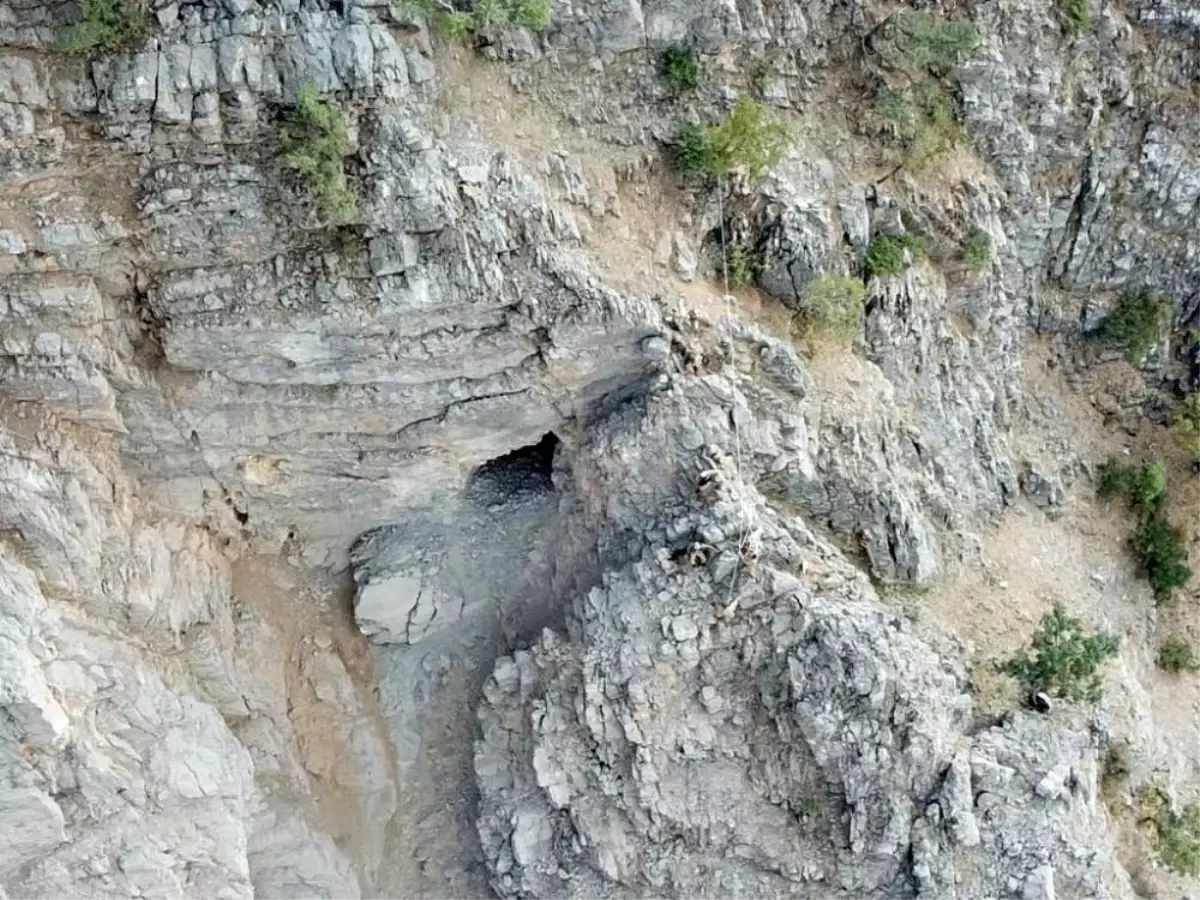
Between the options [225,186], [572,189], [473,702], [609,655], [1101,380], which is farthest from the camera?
[1101,380]

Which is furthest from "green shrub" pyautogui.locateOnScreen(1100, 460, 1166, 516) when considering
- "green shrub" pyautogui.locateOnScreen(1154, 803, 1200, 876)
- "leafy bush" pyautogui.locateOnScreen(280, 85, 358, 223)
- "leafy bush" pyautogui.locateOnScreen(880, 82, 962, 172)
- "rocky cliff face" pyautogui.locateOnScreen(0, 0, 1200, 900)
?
"leafy bush" pyautogui.locateOnScreen(280, 85, 358, 223)

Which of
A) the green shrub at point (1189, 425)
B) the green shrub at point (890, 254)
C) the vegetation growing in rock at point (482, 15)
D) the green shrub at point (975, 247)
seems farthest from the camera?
the green shrub at point (1189, 425)

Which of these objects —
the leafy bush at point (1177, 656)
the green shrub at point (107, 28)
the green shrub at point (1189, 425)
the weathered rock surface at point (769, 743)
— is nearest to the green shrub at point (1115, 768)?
the weathered rock surface at point (769, 743)

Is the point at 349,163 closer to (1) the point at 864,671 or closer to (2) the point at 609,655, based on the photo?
(2) the point at 609,655

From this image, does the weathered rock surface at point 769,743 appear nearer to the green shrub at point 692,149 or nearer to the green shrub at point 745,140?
the green shrub at point 692,149

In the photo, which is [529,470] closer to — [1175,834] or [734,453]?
[734,453]

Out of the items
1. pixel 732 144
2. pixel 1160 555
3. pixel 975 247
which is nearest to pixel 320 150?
pixel 732 144

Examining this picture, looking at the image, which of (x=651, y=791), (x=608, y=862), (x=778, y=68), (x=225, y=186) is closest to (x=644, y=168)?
(x=778, y=68)

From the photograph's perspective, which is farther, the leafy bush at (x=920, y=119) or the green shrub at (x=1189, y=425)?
the green shrub at (x=1189, y=425)
